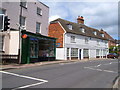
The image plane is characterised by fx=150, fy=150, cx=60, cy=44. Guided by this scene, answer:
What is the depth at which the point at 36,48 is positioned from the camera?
2027 cm

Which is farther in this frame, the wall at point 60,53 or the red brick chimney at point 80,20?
the red brick chimney at point 80,20

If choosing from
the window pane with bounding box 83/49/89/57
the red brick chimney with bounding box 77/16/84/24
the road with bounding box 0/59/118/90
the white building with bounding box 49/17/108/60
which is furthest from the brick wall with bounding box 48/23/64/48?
the road with bounding box 0/59/118/90

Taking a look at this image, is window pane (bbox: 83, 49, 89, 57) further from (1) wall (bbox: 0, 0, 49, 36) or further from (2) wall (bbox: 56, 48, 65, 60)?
(1) wall (bbox: 0, 0, 49, 36)

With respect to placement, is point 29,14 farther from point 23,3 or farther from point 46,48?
point 46,48

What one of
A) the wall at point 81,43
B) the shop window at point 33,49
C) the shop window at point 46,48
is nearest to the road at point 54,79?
the shop window at point 33,49

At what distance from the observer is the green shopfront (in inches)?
695

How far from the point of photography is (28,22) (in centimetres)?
2073

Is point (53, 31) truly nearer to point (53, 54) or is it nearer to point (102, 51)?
point (53, 54)


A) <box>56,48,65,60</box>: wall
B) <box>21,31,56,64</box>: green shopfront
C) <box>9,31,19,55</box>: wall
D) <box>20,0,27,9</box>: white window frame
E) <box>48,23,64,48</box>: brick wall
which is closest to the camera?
<box>9,31,19,55</box>: wall

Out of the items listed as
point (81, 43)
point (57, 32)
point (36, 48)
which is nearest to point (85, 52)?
point (81, 43)

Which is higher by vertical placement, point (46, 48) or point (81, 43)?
point (81, 43)

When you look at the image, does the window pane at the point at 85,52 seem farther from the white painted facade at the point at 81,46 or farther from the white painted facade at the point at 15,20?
the white painted facade at the point at 15,20

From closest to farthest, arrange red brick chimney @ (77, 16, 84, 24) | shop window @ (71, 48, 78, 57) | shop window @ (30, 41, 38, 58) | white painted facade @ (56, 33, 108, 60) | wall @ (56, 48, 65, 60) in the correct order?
shop window @ (30, 41, 38, 58)
wall @ (56, 48, 65, 60)
white painted facade @ (56, 33, 108, 60)
shop window @ (71, 48, 78, 57)
red brick chimney @ (77, 16, 84, 24)

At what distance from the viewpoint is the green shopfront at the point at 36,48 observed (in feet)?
57.9
